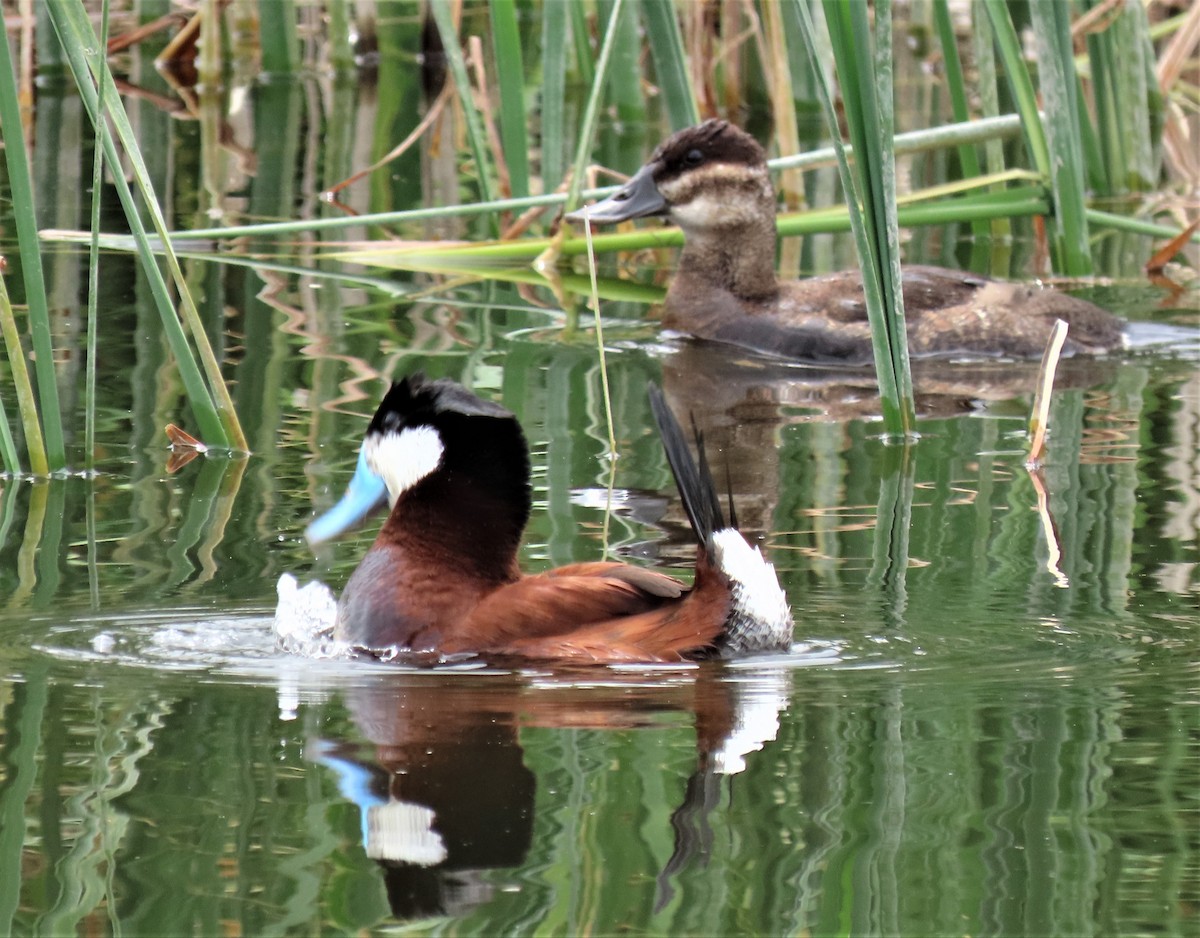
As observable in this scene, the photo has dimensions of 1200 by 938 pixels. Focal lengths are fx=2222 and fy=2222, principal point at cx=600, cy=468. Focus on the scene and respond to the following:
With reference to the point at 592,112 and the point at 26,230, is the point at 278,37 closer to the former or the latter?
the point at 592,112

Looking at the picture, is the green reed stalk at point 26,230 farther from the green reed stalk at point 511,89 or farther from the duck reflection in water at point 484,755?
the green reed stalk at point 511,89

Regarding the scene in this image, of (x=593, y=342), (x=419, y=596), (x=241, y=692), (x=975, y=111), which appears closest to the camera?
(x=241, y=692)

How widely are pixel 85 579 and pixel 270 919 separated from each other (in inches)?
79.3

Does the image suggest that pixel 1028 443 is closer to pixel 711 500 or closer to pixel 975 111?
pixel 711 500

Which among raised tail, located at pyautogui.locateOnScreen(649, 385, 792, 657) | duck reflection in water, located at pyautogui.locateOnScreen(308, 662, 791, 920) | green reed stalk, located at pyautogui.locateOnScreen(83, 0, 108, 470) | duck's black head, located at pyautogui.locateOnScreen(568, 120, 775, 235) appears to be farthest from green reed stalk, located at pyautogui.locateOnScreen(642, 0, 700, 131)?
duck reflection in water, located at pyautogui.locateOnScreen(308, 662, 791, 920)

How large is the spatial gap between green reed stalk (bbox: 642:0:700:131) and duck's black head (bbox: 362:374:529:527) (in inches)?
143

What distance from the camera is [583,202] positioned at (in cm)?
909

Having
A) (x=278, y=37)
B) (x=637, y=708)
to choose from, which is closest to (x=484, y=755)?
(x=637, y=708)

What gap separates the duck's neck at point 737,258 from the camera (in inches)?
341

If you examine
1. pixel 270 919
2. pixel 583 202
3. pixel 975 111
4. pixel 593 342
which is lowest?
pixel 270 919

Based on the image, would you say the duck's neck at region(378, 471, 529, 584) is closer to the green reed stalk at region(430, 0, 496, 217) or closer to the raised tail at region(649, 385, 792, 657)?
the raised tail at region(649, 385, 792, 657)

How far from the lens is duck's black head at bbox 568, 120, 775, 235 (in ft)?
28.9

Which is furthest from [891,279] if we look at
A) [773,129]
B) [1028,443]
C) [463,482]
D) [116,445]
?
[773,129]

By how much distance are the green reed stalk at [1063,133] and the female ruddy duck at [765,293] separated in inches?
23.0
